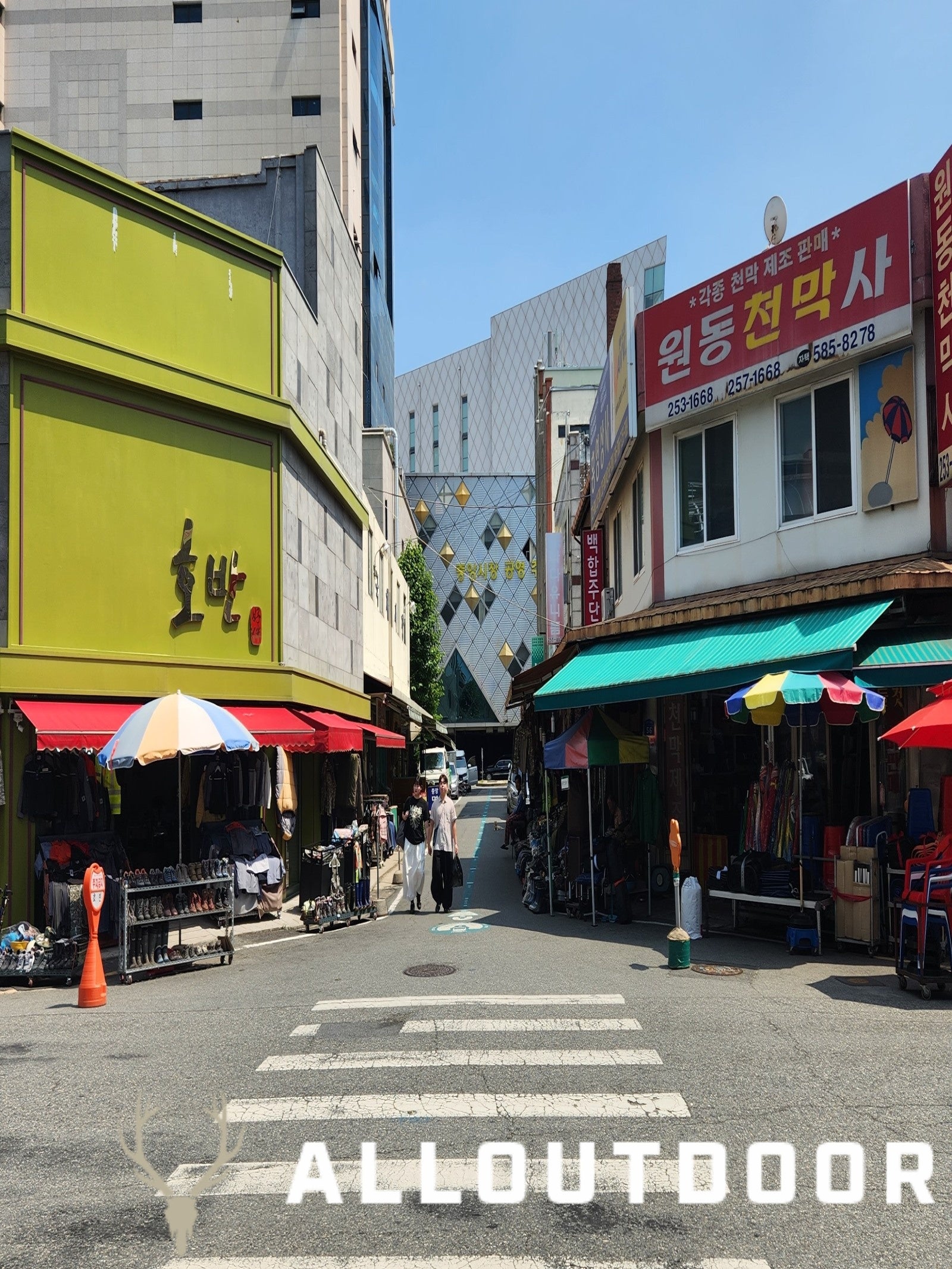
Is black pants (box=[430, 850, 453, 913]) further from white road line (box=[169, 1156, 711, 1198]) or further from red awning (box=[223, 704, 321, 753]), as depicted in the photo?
white road line (box=[169, 1156, 711, 1198])

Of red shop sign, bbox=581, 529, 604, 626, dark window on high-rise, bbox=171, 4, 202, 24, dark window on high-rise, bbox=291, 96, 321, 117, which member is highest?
dark window on high-rise, bbox=171, 4, 202, 24

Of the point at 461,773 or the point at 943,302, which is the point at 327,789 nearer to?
the point at 943,302

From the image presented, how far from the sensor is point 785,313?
15172 mm

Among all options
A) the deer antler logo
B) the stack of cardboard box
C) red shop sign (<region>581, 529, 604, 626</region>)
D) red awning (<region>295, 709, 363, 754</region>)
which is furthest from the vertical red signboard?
red shop sign (<region>581, 529, 604, 626</region>)

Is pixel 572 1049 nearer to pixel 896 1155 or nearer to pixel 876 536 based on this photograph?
pixel 896 1155

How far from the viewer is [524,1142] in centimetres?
644

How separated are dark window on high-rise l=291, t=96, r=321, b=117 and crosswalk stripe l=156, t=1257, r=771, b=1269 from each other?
4518 centimetres

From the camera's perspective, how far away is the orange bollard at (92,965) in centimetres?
1097

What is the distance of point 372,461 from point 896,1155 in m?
37.3

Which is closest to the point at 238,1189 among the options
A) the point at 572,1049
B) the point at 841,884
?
the point at 572,1049

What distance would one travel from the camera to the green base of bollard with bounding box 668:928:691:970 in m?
11.6

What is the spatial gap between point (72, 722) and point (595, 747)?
7.18m

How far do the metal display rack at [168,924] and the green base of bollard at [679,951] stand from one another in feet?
17.8

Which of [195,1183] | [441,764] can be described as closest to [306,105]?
[441,764]
